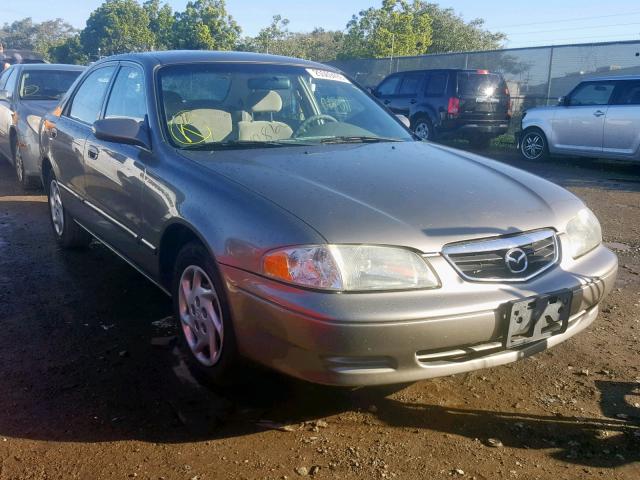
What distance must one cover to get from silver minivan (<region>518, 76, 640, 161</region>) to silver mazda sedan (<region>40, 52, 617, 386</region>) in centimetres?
787

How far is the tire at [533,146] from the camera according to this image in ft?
40.8

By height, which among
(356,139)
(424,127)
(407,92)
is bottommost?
(424,127)

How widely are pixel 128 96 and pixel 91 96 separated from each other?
0.89 meters

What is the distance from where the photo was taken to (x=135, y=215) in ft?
12.3

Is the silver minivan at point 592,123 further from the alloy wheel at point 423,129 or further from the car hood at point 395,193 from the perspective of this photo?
the car hood at point 395,193

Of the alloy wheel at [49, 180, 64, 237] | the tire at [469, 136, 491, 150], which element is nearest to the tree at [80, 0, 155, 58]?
the tire at [469, 136, 491, 150]

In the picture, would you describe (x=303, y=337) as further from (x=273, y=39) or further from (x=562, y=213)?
(x=273, y=39)

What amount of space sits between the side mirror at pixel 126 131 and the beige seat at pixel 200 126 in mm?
158

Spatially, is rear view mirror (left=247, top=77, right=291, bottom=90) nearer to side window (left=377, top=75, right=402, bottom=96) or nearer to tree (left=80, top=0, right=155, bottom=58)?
side window (left=377, top=75, right=402, bottom=96)

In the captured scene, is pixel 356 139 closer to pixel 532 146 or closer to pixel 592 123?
pixel 592 123

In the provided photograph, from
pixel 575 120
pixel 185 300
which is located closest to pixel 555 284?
pixel 185 300

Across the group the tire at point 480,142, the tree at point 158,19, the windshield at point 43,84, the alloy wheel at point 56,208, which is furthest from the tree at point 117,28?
the alloy wheel at point 56,208

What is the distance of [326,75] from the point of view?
4594 millimetres

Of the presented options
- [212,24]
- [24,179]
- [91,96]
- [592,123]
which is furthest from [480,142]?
[212,24]
